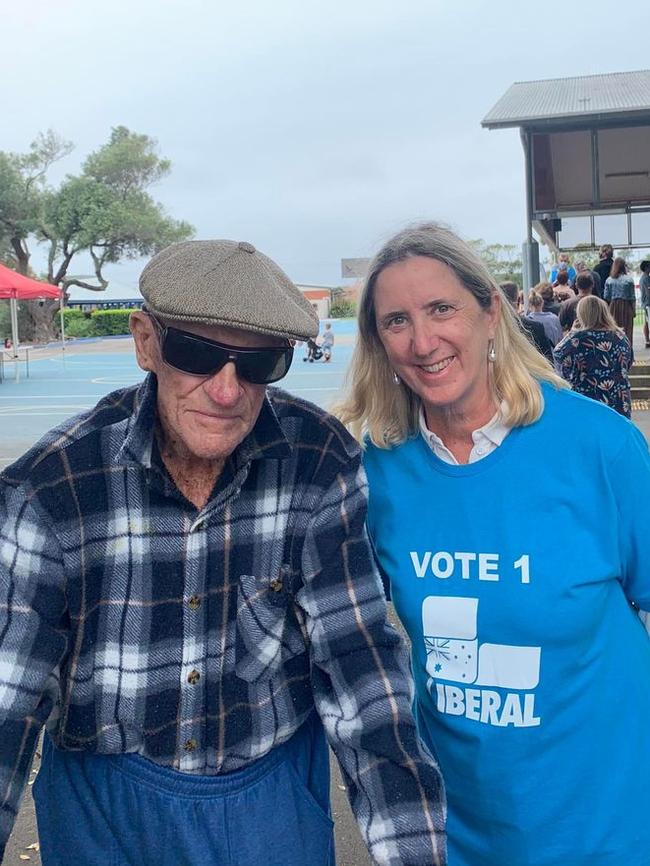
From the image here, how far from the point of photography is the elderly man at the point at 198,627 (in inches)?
58.7

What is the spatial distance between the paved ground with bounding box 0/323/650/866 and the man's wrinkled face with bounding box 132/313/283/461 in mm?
746

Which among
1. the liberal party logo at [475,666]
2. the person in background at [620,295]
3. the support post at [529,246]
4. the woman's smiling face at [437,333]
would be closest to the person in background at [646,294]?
the person in background at [620,295]

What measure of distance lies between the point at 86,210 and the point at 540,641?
151ft

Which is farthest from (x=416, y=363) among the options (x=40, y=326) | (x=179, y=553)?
(x=40, y=326)

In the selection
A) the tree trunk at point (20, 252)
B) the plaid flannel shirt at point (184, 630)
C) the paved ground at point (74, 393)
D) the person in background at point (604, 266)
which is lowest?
the paved ground at point (74, 393)

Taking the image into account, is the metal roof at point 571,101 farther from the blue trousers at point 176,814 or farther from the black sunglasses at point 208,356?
the blue trousers at point 176,814

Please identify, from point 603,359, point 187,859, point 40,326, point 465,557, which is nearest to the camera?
point 187,859

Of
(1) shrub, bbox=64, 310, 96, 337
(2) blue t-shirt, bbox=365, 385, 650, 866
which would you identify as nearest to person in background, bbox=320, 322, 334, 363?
(1) shrub, bbox=64, 310, 96, 337

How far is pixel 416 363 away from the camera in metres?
1.99

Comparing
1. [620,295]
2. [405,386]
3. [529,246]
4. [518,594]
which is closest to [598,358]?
[405,386]

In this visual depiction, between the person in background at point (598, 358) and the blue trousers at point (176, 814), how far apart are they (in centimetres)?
657

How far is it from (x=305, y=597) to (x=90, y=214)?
151 feet

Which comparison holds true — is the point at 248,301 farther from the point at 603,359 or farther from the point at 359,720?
the point at 603,359

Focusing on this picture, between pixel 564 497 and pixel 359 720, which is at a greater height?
pixel 564 497
